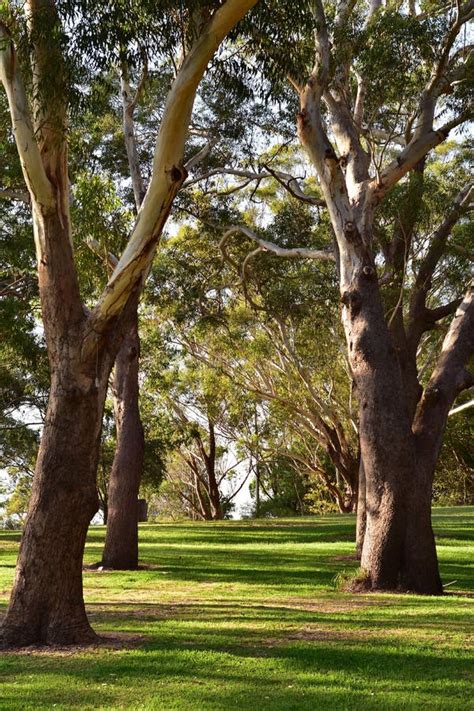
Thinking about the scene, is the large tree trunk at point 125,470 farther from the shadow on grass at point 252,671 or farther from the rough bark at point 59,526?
the rough bark at point 59,526

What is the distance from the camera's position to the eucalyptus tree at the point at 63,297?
316 inches

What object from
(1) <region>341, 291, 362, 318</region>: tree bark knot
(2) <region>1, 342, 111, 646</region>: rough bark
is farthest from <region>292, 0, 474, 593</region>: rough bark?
(2) <region>1, 342, 111, 646</region>: rough bark

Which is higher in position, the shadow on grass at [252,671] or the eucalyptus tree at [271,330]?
the eucalyptus tree at [271,330]

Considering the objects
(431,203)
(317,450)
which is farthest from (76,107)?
(317,450)

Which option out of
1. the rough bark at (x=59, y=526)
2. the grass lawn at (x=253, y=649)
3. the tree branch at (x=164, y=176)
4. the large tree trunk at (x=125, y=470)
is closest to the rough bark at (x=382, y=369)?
the grass lawn at (x=253, y=649)

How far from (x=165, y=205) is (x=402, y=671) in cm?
445

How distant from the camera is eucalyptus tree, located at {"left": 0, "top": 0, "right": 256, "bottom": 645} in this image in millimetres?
8023

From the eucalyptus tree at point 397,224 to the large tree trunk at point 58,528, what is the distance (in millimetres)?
4973

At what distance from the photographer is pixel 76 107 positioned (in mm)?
9453

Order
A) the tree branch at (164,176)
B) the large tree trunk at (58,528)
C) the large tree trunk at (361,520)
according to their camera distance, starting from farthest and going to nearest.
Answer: the large tree trunk at (361,520) < the tree branch at (164,176) < the large tree trunk at (58,528)

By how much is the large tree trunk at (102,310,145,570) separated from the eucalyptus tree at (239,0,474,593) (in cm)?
405

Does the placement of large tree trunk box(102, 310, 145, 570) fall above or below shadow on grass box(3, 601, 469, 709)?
above

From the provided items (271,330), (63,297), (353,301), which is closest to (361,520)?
(353,301)

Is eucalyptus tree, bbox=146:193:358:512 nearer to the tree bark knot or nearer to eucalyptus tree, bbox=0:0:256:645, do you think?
the tree bark knot
